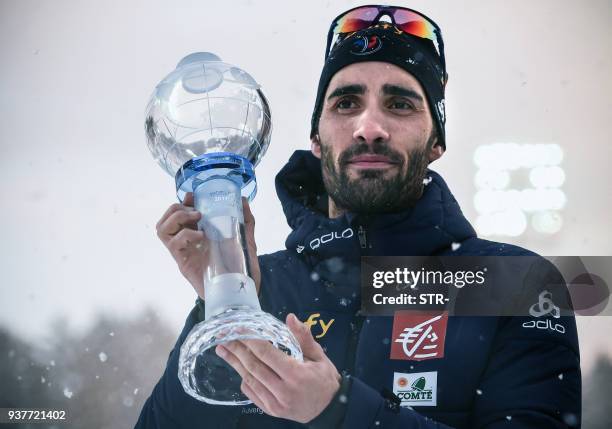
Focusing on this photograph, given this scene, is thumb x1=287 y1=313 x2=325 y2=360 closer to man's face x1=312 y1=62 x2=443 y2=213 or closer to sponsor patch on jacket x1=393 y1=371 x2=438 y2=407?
sponsor patch on jacket x1=393 y1=371 x2=438 y2=407

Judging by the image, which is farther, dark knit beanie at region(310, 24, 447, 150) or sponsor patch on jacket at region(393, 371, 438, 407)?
dark knit beanie at region(310, 24, 447, 150)

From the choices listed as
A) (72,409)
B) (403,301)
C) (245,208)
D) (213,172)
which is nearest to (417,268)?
(403,301)

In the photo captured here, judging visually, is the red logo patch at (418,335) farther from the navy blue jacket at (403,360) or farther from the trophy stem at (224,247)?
the trophy stem at (224,247)

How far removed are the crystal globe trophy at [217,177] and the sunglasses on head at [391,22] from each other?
3.34 ft

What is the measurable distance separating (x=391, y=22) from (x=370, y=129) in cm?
68

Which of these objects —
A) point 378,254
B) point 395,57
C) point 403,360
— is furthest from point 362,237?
point 395,57

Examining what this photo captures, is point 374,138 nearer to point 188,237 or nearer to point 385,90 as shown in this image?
point 385,90

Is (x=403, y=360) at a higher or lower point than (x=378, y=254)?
lower

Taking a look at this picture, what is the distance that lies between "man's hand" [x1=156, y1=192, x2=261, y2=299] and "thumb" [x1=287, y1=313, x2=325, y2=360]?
0.23 m

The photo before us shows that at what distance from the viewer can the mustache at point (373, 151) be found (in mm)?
2248

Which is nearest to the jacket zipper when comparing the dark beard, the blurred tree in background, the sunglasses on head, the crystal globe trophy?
the dark beard

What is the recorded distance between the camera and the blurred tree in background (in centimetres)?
1138

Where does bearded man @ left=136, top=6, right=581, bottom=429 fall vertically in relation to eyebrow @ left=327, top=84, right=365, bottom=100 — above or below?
below

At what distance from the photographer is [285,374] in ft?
3.99
